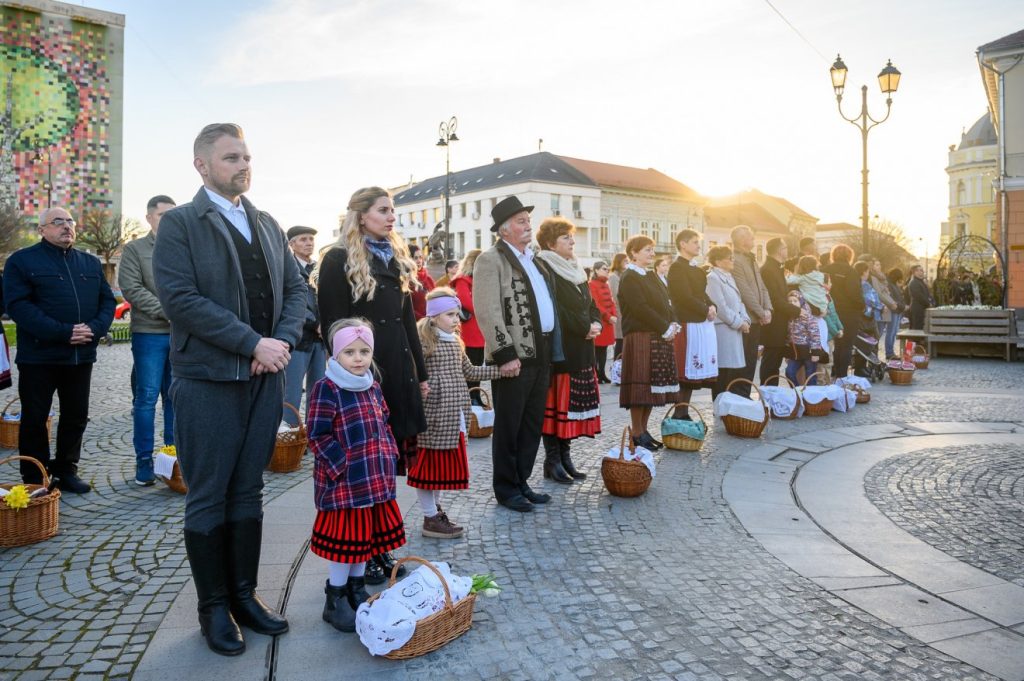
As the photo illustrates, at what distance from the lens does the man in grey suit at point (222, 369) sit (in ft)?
9.96

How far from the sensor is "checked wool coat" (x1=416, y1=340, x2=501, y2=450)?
4.46 m

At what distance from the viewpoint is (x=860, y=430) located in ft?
27.3

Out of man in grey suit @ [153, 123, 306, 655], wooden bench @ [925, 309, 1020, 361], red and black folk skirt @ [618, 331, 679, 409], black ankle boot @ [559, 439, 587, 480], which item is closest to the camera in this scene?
man in grey suit @ [153, 123, 306, 655]

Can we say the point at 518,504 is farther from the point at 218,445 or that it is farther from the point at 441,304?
the point at 218,445

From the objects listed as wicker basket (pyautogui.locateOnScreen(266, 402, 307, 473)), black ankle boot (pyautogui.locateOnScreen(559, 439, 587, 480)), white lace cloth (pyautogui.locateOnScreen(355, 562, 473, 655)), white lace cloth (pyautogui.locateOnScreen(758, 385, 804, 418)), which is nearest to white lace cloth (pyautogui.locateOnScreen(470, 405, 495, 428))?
black ankle boot (pyautogui.locateOnScreen(559, 439, 587, 480))

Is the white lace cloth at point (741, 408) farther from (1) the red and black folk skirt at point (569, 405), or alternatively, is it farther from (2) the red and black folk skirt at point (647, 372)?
(1) the red and black folk skirt at point (569, 405)

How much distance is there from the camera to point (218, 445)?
3.09 meters

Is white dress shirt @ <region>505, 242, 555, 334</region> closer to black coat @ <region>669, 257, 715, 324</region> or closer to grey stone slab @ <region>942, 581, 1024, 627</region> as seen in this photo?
black coat @ <region>669, 257, 715, 324</region>

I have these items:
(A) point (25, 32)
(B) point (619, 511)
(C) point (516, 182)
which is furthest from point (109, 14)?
(B) point (619, 511)

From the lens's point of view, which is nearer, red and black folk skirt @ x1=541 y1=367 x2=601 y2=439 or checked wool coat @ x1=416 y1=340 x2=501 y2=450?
checked wool coat @ x1=416 y1=340 x2=501 y2=450

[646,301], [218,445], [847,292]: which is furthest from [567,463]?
[847,292]

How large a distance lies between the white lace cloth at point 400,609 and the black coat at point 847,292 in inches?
380

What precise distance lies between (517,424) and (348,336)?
2022mm

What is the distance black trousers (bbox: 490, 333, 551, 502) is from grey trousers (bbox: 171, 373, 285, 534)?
6.87 ft
